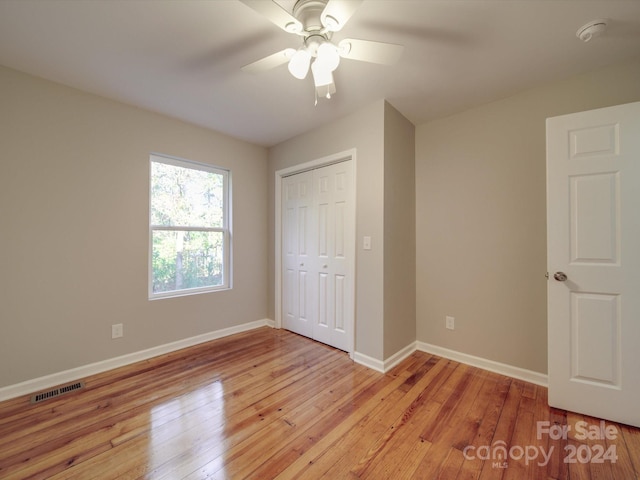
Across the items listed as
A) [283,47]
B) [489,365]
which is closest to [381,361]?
[489,365]

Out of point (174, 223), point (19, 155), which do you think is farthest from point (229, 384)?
point (19, 155)

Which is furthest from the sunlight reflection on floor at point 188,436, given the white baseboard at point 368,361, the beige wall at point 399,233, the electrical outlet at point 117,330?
the beige wall at point 399,233

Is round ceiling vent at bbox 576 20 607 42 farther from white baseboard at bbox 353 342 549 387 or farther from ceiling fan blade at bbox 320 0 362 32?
white baseboard at bbox 353 342 549 387

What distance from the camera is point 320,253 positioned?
3074 mm

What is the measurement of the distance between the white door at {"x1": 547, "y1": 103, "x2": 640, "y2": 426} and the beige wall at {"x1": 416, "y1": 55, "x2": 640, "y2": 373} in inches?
15.0

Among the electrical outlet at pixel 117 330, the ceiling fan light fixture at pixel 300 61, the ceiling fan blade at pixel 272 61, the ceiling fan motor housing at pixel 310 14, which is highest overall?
the ceiling fan motor housing at pixel 310 14

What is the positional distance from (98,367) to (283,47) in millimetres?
3076

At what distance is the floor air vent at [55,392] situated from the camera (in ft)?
6.48

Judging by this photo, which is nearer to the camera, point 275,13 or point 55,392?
point 275,13

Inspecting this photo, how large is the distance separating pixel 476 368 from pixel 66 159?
162 inches

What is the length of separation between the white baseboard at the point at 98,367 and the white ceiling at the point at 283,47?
2433 mm

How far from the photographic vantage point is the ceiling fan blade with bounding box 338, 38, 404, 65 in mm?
1404

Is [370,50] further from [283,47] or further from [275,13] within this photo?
[283,47]

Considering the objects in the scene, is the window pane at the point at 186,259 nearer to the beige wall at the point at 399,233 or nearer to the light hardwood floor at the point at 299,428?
the light hardwood floor at the point at 299,428
